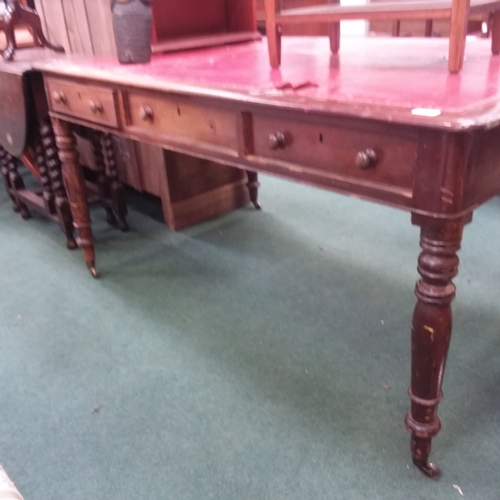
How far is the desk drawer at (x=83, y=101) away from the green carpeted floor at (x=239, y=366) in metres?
0.69

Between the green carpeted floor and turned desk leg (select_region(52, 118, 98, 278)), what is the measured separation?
0.15 m

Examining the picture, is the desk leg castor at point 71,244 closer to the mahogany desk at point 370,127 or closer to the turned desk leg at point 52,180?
the turned desk leg at point 52,180

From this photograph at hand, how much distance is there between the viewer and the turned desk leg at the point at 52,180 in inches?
84.4

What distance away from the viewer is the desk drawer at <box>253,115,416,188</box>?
0.91m

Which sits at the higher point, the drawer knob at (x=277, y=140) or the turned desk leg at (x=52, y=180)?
the drawer knob at (x=277, y=140)

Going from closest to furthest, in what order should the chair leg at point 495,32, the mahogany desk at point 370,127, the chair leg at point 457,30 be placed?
the mahogany desk at point 370,127, the chair leg at point 457,30, the chair leg at point 495,32

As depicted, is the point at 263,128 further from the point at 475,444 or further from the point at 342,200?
the point at 342,200

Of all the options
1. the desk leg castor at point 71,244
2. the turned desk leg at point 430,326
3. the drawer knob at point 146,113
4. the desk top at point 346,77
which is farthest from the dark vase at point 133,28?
the turned desk leg at point 430,326

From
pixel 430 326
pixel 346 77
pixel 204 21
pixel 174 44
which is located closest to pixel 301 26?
pixel 204 21

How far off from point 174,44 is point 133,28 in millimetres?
342

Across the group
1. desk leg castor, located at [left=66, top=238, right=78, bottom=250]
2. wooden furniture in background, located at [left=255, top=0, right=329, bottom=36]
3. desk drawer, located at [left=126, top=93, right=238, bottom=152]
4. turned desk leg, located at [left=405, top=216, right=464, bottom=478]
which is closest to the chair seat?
desk drawer, located at [left=126, top=93, right=238, bottom=152]

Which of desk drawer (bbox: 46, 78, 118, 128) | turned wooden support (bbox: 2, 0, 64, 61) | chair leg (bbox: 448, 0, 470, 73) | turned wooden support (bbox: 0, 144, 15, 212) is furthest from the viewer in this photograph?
turned wooden support (bbox: 0, 144, 15, 212)

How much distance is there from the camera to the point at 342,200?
2.74 meters

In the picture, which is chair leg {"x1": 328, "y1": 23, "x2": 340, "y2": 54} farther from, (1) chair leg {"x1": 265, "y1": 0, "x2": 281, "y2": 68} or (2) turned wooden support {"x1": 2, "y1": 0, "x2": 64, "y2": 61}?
(2) turned wooden support {"x1": 2, "y1": 0, "x2": 64, "y2": 61}
